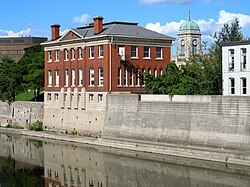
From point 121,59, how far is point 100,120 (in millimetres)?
6789

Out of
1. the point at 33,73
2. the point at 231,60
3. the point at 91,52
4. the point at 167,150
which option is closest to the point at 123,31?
the point at 91,52

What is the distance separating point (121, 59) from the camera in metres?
56.5

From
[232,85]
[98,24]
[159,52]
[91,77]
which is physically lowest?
[232,85]

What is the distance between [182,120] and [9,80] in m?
38.9

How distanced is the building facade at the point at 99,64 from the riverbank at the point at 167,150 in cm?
233

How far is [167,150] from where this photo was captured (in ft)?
147

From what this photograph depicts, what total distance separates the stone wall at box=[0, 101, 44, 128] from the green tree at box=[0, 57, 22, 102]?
4.38 feet

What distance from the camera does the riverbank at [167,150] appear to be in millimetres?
39062

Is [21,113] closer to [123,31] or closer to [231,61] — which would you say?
[123,31]

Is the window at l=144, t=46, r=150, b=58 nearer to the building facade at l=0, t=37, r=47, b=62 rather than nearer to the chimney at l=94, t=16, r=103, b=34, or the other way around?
the chimney at l=94, t=16, r=103, b=34

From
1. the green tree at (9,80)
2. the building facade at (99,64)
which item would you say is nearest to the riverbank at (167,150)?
the building facade at (99,64)

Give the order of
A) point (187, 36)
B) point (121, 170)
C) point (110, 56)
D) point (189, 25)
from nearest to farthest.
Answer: point (121, 170) → point (110, 56) → point (187, 36) → point (189, 25)

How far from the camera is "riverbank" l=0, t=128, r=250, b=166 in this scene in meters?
39.1

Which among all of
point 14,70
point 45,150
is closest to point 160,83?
point 45,150
